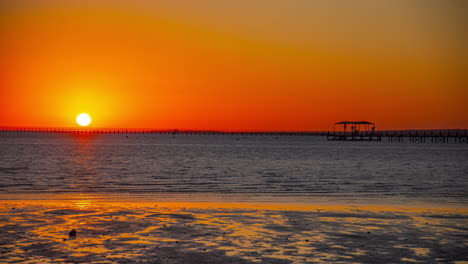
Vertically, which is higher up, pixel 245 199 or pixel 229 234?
pixel 229 234

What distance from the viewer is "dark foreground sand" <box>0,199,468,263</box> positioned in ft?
38.0

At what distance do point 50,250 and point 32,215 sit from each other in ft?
18.1

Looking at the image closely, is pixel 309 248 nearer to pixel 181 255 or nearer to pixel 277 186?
pixel 181 255

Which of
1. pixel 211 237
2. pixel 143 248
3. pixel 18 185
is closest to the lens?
pixel 143 248

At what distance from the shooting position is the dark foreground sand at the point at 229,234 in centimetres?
1159

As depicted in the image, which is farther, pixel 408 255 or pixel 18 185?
pixel 18 185

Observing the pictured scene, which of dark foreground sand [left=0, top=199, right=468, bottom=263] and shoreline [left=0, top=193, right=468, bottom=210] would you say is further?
shoreline [left=0, top=193, right=468, bottom=210]

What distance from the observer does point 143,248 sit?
12328 mm

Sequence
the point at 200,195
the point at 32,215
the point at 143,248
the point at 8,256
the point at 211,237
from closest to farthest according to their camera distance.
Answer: the point at 8,256, the point at 143,248, the point at 211,237, the point at 32,215, the point at 200,195

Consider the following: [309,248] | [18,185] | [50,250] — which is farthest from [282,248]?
[18,185]

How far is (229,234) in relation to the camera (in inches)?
556

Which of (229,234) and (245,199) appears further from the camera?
(245,199)

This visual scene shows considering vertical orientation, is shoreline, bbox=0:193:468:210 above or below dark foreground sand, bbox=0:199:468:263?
below

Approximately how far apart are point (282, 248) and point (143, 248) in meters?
3.18
